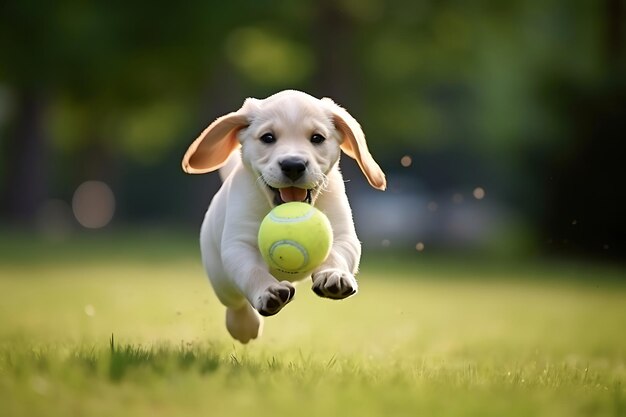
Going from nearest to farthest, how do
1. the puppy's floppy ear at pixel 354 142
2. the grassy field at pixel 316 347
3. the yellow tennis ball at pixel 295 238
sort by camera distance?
the grassy field at pixel 316 347 → the yellow tennis ball at pixel 295 238 → the puppy's floppy ear at pixel 354 142

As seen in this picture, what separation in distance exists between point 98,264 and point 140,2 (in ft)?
24.9

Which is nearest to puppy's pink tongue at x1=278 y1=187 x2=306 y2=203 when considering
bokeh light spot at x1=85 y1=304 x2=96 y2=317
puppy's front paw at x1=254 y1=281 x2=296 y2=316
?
puppy's front paw at x1=254 y1=281 x2=296 y2=316

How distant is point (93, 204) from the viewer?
136 feet

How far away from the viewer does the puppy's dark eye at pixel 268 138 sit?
16.8 feet

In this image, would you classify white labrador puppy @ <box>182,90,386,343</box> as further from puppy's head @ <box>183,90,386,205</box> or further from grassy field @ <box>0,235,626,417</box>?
grassy field @ <box>0,235,626,417</box>

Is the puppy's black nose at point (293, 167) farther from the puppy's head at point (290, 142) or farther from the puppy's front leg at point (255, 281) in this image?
the puppy's front leg at point (255, 281)

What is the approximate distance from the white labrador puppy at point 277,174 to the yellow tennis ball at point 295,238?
81mm

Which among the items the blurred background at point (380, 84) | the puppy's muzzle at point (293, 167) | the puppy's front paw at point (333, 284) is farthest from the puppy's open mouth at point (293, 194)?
the blurred background at point (380, 84)

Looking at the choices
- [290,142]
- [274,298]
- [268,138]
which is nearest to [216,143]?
[268,138]

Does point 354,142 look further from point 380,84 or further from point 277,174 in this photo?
point 380,84

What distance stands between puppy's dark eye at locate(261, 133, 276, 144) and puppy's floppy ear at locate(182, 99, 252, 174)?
239 millimetres

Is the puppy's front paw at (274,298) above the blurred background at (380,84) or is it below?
below

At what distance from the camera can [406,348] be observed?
6.54 m

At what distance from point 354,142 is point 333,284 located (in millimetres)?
1078
